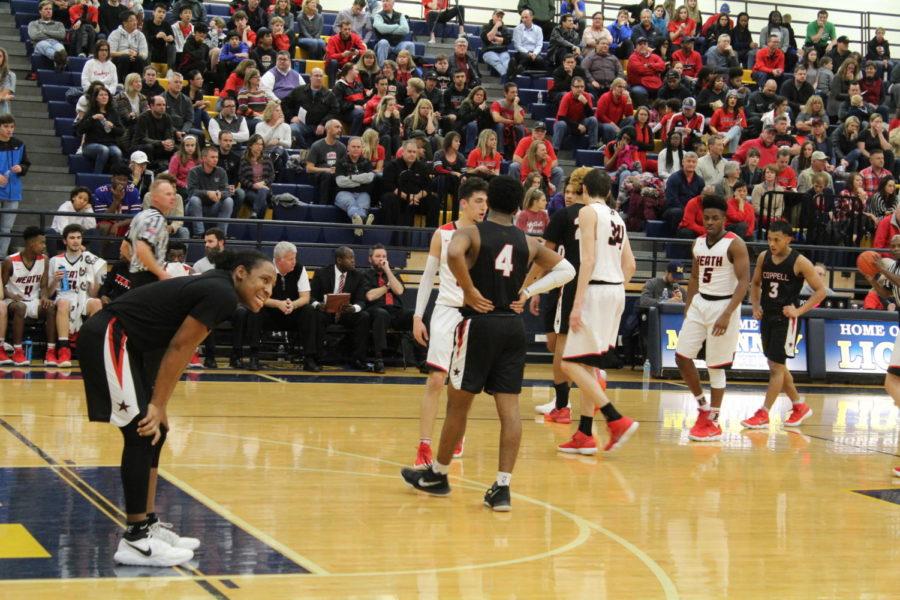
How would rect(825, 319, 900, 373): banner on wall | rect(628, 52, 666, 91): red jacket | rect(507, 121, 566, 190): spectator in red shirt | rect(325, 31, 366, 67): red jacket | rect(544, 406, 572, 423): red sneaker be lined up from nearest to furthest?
rect(544, 406, 572, 423): red sneaker < rect(825, 319, 900, 373): banner on wall < rect(507, 121, 566, 190): spectator in red shirt < rect(325, 31, 366, 67): red jacket < rect(628, 52, 666, 91): red jacket

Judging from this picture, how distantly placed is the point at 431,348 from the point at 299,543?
2.60m

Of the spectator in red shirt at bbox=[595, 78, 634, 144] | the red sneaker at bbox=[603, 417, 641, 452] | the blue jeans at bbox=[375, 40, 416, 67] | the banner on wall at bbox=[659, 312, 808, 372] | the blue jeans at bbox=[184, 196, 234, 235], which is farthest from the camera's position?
the spectator in red shirt at bbox=[595, 78, 634, 144]

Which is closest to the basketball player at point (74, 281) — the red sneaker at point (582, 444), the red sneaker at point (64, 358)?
the red sneaker at point (64, 358)

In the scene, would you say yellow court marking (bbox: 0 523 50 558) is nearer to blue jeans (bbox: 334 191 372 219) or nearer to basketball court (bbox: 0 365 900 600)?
basketball court (bbox: 0 365 900 600)

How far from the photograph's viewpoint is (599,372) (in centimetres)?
1155

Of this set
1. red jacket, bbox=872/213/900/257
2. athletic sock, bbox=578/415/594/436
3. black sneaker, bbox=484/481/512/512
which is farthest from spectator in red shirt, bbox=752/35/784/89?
black sneaker, bbox=484/481/512/512

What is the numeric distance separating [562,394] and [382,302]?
187 inches

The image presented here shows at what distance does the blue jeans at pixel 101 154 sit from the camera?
16.8m

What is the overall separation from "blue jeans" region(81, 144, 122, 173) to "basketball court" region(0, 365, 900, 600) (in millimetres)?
5706

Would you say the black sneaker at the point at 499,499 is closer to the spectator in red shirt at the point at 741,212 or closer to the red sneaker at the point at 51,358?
the red sneaker at the point at 51,358

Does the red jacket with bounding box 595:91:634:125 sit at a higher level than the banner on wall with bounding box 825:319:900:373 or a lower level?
higher

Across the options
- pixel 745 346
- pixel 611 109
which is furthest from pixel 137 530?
pixel 611 109

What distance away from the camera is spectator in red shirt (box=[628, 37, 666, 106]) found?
22719 mm

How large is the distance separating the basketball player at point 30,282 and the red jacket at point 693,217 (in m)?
8.80
